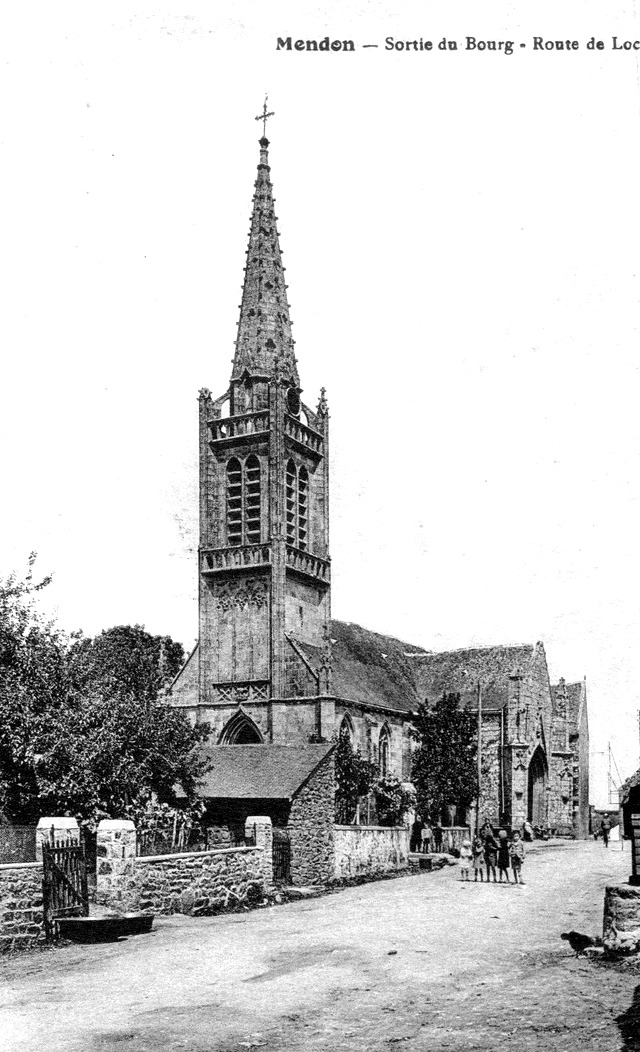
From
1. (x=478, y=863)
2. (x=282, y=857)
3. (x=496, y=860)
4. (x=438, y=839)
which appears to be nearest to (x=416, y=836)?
(x=438, y=839)

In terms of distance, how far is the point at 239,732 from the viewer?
44.6m

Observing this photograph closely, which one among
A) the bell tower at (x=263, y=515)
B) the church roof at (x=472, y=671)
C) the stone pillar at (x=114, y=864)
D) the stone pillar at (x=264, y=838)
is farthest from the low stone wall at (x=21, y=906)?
the church roof at (x=472, y=671)

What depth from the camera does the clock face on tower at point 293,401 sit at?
1899 inches

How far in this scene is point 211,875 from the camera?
73.0ft

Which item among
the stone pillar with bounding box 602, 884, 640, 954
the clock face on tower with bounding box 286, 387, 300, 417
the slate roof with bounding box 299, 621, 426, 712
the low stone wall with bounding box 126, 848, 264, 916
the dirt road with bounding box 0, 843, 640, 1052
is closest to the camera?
the dirt road with bounding box 0, 843, 640, 1052

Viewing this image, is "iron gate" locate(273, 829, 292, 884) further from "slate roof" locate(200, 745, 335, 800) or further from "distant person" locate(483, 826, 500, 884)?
"distant person" locate(483, 826, 500, 884)

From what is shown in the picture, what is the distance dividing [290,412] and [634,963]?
3663 cm

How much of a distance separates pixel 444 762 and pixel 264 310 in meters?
21.7

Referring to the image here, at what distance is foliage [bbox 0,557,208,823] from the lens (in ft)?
84.9

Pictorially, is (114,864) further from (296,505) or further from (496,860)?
(296,505)

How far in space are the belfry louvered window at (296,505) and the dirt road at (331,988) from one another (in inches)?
1055

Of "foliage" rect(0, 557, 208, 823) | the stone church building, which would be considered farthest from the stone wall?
the stone church building

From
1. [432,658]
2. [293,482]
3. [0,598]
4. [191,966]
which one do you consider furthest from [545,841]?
[191,966]

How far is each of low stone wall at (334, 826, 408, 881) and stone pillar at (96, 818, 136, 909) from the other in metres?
13.8
